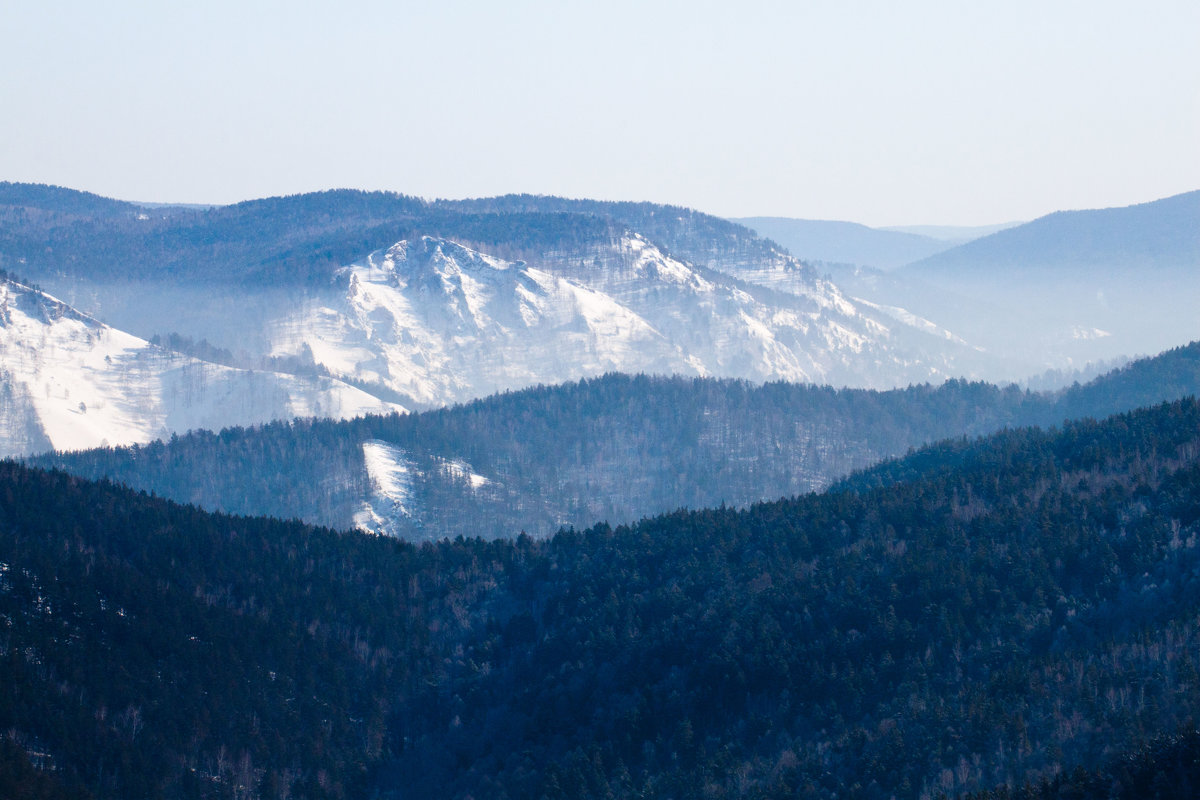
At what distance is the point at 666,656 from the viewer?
174125 millimetres

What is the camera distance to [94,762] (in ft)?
487

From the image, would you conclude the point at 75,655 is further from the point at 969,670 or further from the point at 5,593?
the point at 969,670

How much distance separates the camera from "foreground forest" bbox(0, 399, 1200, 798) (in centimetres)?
14138

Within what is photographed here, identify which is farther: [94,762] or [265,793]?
[265,793]

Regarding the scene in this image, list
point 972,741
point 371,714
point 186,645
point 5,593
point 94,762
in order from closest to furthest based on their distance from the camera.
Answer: point 972,741
point 94,762
point 5,593
point 186,645
point 371,714

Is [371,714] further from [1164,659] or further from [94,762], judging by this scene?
[1164,659]

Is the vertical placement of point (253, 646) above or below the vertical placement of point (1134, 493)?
below

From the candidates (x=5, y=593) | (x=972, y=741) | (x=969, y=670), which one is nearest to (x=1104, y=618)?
(x=969, y=670)

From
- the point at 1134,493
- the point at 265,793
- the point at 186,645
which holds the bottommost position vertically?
the point at 265,793

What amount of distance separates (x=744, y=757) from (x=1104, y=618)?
122 ft

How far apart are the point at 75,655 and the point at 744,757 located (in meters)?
65.7

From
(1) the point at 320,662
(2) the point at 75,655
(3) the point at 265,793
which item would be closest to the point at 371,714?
(1) the point at 320,662

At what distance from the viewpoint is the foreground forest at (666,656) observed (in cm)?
14138

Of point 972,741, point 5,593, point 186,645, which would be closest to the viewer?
point 972,741
